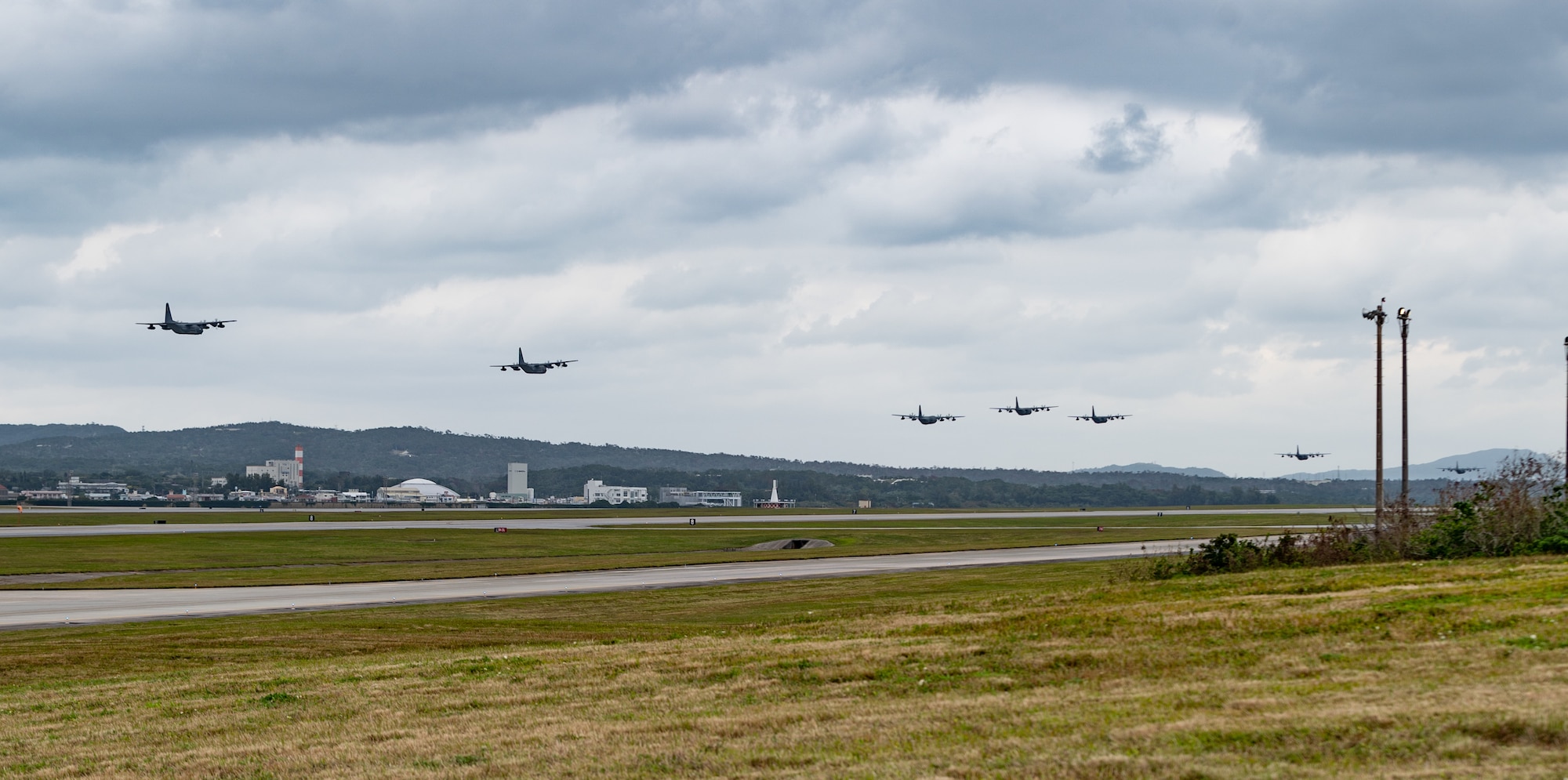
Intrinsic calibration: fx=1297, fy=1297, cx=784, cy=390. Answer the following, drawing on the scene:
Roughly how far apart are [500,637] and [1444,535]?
66.4 feet

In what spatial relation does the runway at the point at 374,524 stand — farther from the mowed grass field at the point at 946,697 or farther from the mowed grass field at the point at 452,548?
the mowed grass field at the point at 946,697

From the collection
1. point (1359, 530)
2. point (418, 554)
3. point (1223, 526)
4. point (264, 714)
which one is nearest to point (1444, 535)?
point (1359, 530)

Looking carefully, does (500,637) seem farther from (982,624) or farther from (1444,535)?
(1444,535)

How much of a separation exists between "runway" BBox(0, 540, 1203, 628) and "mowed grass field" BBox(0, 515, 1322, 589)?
126 inches

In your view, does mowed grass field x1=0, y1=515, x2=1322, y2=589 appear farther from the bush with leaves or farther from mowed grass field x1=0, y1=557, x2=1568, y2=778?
the bush with leaves

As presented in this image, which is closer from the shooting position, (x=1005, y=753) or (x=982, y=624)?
(x=1005, y=753)

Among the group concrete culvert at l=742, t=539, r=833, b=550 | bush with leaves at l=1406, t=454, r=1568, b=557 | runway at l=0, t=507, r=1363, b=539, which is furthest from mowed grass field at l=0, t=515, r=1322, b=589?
bush with leaves at l=1406, t=454, r=1568, b=557

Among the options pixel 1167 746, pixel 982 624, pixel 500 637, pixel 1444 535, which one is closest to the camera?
pixel 1167 746

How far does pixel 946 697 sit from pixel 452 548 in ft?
229

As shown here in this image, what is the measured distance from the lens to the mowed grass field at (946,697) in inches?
401

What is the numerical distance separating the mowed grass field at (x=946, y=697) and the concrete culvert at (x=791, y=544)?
5477cm

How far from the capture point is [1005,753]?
1056cm

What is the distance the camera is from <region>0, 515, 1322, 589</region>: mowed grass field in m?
57.3

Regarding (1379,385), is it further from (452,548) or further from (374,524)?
(374,524)
